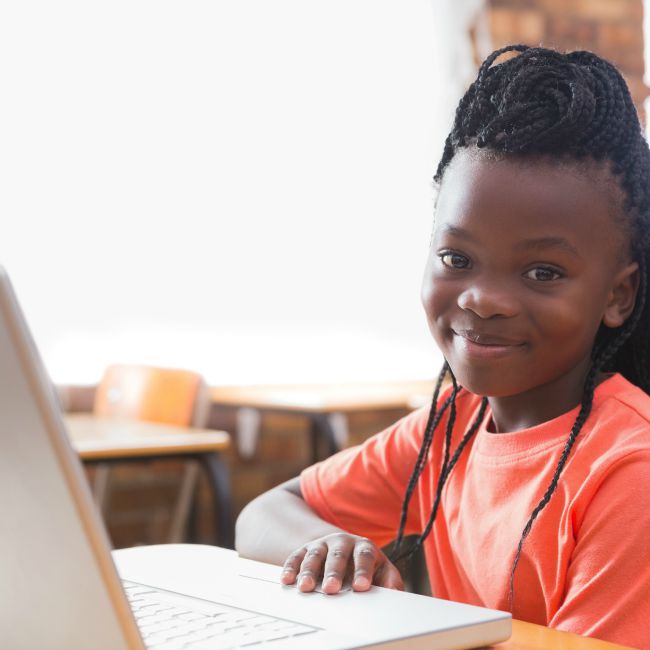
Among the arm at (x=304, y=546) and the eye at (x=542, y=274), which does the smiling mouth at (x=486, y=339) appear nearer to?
the eye at (x=542, y=274)

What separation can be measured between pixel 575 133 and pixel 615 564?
380 millimetres

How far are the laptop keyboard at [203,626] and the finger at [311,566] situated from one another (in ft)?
0.26

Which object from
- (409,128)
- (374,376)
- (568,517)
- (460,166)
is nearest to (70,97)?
(409,128)

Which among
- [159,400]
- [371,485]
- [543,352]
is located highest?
A: [543,352]

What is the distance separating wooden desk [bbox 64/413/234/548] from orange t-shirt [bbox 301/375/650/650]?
3.55 feet

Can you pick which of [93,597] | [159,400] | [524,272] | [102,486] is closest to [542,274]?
[524,272]

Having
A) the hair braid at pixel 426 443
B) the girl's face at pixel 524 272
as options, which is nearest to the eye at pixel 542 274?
the girl's face at pixel 524 272

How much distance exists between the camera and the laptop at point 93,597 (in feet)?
1.44

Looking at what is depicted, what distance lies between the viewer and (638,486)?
0.80 m

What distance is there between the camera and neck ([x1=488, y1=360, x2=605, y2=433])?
968 millimetres

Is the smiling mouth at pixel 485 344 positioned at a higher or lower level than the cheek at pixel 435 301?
lower

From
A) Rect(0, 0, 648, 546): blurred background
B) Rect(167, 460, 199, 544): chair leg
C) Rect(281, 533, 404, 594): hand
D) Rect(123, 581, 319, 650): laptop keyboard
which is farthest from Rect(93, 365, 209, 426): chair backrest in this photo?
Rect(123, 581, 319, 650): laptop keyboard

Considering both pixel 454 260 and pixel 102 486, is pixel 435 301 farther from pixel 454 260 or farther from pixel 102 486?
pixel 102 486

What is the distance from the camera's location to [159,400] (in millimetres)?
2689
